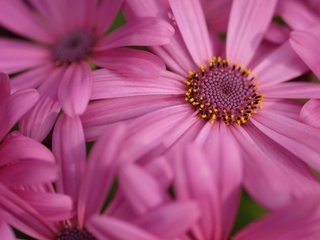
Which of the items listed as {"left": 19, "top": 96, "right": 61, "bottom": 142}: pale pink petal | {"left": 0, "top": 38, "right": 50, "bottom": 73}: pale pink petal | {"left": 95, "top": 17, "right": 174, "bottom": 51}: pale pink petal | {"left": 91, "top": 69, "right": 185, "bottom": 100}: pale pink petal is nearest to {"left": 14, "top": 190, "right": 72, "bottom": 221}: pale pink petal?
{"left": 19, "top": 96, "right": 61, "bottom": 142}: pale pink petal

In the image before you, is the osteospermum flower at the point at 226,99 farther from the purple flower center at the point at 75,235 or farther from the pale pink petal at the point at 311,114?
the purple flower center at the point at 75,235

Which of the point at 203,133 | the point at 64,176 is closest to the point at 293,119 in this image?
the point at 203,133

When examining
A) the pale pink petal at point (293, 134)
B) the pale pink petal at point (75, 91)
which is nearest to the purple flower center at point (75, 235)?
the pale pink petal at point (75, 91)

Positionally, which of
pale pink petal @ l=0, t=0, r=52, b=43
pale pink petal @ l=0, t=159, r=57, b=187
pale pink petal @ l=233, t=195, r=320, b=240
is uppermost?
pale pink petal @ l=0, t=0, r=52, b=43

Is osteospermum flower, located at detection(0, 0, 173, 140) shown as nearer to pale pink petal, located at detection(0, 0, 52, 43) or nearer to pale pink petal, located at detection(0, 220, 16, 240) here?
pale pink petal, located at detection(0, 0, 52, 43)

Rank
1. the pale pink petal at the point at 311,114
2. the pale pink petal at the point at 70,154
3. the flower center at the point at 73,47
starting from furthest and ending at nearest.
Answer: the flower center at the point at 73,47
the pale pink petal at the point at 311,114
the pale pink petal at the point at 70,154
